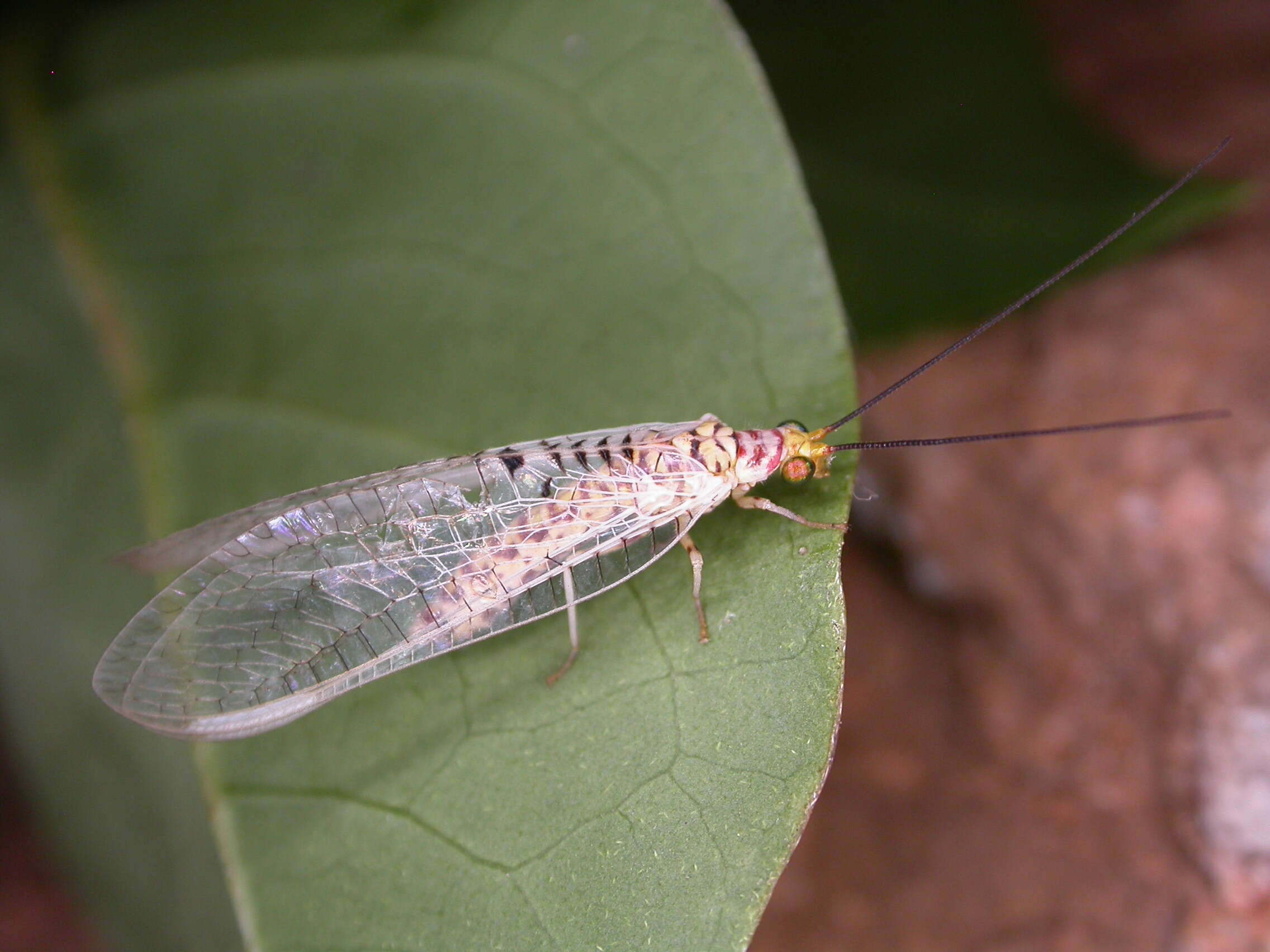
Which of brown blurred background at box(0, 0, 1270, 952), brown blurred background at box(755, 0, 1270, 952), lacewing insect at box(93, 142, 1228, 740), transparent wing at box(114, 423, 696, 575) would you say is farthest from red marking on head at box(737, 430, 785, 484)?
brown blurred background at box(0, 0, 1270, 952)

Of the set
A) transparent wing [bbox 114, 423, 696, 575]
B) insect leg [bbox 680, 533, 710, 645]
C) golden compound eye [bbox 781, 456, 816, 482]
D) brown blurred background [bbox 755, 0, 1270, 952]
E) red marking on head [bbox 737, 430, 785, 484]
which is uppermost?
transparent wing [bbox 114, 423, 696, 575]

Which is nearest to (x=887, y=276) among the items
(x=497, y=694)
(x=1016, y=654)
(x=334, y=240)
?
(x=1016, y=654)

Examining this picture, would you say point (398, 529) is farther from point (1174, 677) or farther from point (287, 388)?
point (1174, 677)

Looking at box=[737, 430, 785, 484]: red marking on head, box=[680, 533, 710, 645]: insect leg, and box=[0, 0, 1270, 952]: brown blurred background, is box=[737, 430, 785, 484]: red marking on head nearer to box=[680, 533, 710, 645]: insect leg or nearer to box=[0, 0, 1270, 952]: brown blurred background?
box=[680, 533, 710, 645]: insect leg

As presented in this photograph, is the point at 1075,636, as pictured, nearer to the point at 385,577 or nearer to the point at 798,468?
the point at 798,468

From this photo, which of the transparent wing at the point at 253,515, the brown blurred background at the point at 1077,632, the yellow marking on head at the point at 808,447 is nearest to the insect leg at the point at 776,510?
the yellow marking on head at the point at 808,447

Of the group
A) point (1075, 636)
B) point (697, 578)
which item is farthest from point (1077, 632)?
point (697, 578)

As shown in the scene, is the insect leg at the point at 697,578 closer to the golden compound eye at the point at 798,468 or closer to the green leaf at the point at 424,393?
the green leaf at the point at 424,393
